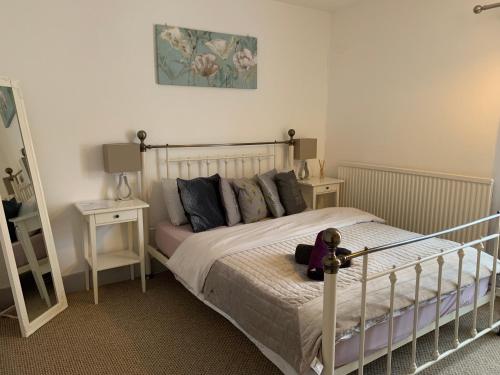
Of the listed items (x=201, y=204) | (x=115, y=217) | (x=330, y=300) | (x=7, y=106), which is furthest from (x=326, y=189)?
(x=7, y=106)

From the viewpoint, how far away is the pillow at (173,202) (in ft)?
Answer: 10.2

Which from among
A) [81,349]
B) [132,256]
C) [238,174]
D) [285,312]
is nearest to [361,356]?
[285,312]

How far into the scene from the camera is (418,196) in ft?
11.2

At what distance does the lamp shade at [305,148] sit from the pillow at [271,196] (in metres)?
0.69

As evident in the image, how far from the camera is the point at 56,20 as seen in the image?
2805 millimetres

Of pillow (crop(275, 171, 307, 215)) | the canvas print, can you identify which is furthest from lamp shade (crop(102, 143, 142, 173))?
pillow (crop(275, 171, 307, 215))

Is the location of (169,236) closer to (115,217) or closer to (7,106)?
(115,217)

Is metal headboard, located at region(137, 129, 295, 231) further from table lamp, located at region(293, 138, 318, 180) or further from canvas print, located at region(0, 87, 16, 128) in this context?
canvas print, located at region(0, 87, 16, 128)

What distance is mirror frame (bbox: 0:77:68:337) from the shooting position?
7.83 feet

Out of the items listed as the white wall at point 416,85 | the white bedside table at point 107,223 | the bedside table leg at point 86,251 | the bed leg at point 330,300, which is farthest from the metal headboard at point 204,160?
the bed leg at point 330,300

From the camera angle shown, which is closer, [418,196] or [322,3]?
[418,196]

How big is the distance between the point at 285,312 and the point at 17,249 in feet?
5.92

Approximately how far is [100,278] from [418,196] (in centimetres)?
284

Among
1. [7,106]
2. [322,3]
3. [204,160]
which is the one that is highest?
[322,3]
